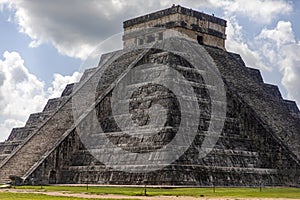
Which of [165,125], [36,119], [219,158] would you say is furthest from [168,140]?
[36,119]

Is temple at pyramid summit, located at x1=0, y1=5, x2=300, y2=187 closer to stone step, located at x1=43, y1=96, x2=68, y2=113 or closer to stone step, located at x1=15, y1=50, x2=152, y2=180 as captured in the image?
stone step, located at x1=15, y1=50, x2=152, y2=180

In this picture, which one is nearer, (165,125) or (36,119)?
(165,125)

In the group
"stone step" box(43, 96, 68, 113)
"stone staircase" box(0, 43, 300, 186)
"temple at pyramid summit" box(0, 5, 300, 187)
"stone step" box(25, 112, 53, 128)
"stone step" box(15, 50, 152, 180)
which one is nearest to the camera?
"stone staircase" box(0, 43, 300, 186)

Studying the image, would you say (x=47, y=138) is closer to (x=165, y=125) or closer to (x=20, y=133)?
(x=20, y=133)

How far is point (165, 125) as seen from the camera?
26.1 meters

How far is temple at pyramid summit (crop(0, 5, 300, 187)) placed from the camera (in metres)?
25.8

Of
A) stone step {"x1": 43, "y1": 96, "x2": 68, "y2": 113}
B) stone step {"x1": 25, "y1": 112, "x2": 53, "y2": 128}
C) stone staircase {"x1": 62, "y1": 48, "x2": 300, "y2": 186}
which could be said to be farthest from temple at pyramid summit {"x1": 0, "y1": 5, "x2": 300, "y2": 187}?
stone step {"x1": 43, "y1": 96, "x2": 68, "y2": 113}

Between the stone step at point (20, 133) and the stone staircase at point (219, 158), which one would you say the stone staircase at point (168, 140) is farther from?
the stone step at point (20, 133)

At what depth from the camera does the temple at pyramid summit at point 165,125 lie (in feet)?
84.5

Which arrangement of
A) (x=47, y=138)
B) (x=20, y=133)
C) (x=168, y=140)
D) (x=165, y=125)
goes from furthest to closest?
(x=20, y=133), (x=47, y=138), (x=165, y=125), (x=168, y=140)

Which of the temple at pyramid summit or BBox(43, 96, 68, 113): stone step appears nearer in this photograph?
the temple at pyramid summit

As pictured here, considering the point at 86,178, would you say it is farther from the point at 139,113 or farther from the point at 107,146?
the point at 139,113

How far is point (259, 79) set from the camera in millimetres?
37906

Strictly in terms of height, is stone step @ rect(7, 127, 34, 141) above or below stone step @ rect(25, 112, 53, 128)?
below
